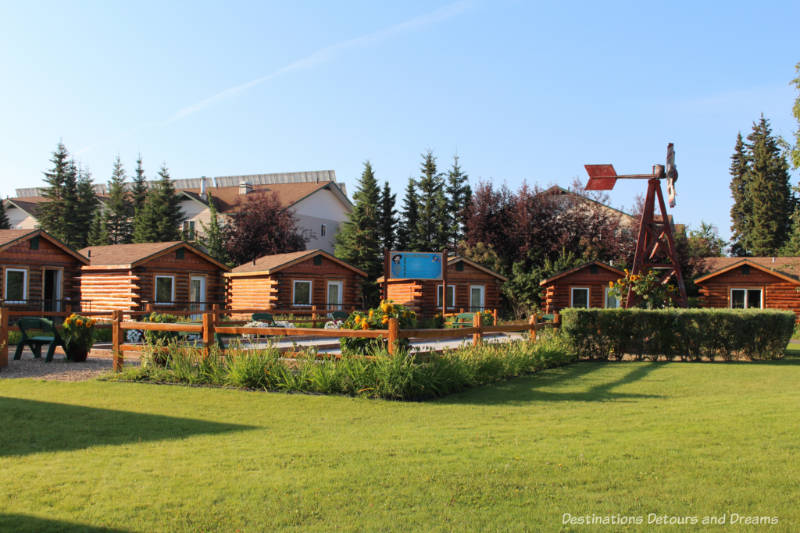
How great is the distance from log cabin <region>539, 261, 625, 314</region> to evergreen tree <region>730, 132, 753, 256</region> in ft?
105

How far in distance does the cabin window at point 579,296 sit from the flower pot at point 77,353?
25.6 meters

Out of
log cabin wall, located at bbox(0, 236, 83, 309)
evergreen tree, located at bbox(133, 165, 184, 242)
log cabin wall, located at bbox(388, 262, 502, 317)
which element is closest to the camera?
log cabin wall, located at bbox(0, 236, 83, 309)

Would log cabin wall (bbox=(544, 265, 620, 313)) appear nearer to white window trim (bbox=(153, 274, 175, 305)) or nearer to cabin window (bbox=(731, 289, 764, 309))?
cabin window (bbox=(731, 289, 764, 309))

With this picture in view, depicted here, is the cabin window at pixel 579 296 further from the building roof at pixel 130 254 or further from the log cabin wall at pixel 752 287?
the building roof at pixel 130 254

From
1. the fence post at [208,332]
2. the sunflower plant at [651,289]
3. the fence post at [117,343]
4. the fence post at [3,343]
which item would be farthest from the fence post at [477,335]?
the fence post at [3,343]

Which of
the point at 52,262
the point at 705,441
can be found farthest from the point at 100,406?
the point at 52,262

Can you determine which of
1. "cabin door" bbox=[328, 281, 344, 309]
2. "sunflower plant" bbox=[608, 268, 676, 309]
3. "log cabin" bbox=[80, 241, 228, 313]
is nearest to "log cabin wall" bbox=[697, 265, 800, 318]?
"sunflower plant" bbox=[608, 268, 676, 309]

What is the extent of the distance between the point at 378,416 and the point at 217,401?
2376mm

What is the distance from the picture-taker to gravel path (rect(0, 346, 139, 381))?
11461 millimetres

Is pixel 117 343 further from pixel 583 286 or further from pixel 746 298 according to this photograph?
pixel 746 298

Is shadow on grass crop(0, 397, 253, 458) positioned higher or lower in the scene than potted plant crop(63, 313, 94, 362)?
lower

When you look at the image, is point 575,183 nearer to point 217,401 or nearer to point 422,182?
point 422,182

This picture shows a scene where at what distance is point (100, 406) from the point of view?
8.37 m

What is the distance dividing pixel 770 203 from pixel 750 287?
86.7 ft
